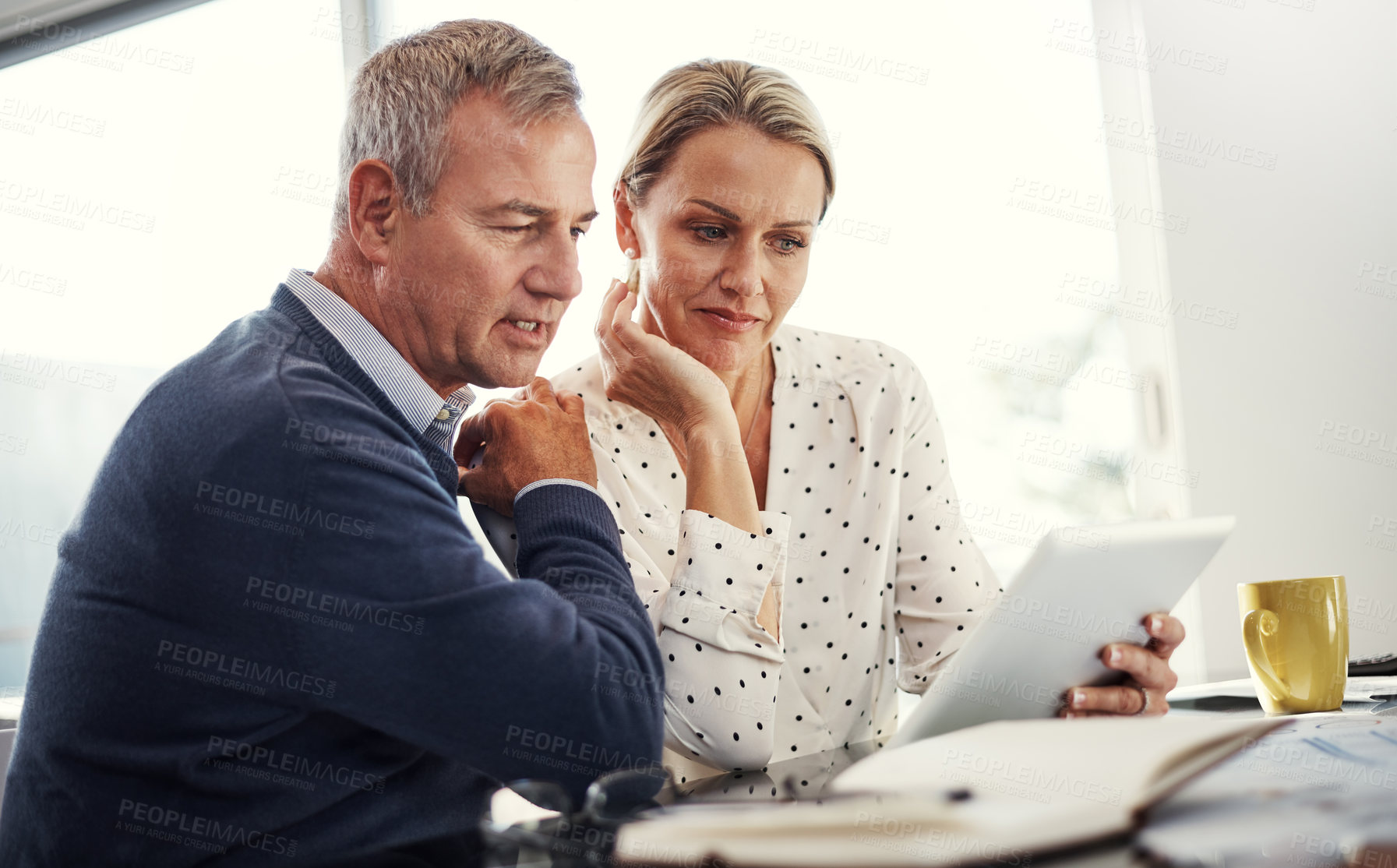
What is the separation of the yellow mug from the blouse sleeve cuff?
510 mm

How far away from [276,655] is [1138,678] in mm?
824

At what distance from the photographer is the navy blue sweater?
72 cm

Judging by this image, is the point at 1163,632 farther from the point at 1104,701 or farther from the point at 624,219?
the point at 624,219

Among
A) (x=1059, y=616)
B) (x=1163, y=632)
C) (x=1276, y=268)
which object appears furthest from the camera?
(x=1276, y=268)

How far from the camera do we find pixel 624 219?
1522 mm

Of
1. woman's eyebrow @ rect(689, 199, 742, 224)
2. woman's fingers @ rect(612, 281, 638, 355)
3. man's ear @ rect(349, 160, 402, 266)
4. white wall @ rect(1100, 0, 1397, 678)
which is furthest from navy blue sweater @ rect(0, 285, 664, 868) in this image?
white wall @ rect(1100, 0, 1397, 678)

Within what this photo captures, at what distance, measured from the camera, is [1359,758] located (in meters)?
0.62

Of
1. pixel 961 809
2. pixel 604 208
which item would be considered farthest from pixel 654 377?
pixel 604 208

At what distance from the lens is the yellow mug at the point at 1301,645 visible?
3.18 feet

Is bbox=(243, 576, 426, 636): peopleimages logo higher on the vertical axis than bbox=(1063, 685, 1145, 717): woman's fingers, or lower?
higher

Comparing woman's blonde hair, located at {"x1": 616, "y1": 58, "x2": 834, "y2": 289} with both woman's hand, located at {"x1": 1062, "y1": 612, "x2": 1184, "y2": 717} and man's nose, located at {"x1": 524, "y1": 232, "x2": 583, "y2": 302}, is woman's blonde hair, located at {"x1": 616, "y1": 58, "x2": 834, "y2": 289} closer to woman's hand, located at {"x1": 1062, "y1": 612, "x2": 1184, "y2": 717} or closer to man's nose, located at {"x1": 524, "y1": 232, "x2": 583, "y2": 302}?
man's nose, located at {"x1": 524, "y1": 232, "x2": 583, "y2": 302}

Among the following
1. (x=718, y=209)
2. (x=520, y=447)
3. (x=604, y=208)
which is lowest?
(x=520, y=447)

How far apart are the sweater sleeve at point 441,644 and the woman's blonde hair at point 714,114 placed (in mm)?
795

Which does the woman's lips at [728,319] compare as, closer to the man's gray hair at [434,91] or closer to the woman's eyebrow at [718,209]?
the woman's eyebrow at [718,209]
